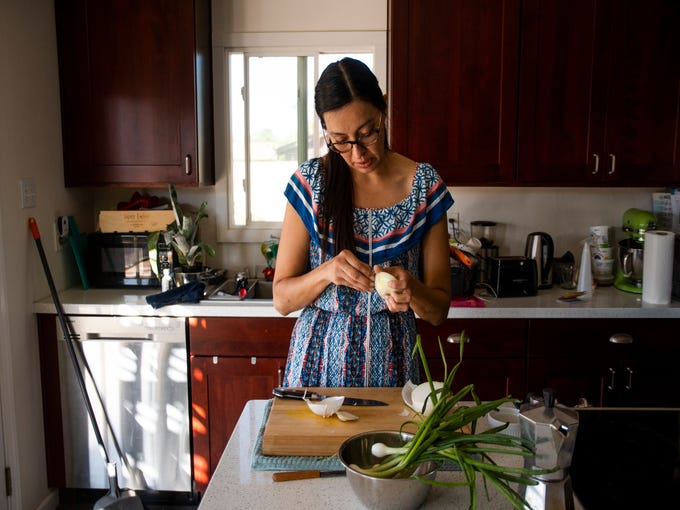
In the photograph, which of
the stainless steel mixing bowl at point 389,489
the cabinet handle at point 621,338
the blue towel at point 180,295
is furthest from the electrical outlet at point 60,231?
the cabinet handle at point 621,338

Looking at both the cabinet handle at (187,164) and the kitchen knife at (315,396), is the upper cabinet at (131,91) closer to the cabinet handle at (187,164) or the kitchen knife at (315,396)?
the cabinet handle at (187,164)

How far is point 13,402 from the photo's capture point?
2.33 m

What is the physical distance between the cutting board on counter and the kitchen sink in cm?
128

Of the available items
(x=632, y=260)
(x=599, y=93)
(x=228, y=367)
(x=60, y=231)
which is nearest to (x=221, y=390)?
(x=228, y=367)

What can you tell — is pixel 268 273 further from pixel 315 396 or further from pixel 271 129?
pixel 315 396

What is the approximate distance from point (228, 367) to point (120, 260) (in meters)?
0.73

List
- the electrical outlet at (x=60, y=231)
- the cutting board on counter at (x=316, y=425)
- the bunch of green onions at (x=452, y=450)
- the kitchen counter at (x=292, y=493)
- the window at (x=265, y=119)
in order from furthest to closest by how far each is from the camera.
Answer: the window at (x=265, y=119), the electrical outlet at (x=60, y=231), the cutting board on counter at (x=316, y=425), the kitchen counter at (x=292, y=493), the bunch of green onions at (x=452, y=450)

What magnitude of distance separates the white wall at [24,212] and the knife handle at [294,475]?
1.65m

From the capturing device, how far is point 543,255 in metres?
2.80

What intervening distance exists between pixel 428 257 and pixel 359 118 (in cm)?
39

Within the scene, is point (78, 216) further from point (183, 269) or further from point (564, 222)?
point (564, 222)

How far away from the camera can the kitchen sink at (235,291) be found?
2.57 m

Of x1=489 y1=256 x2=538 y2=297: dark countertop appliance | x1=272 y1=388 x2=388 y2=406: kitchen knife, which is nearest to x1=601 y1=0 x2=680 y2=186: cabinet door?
x1=489 y1=256 x2=538 y2=297: dark countertop appliance

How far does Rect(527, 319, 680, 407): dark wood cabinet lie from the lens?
2.48 m
